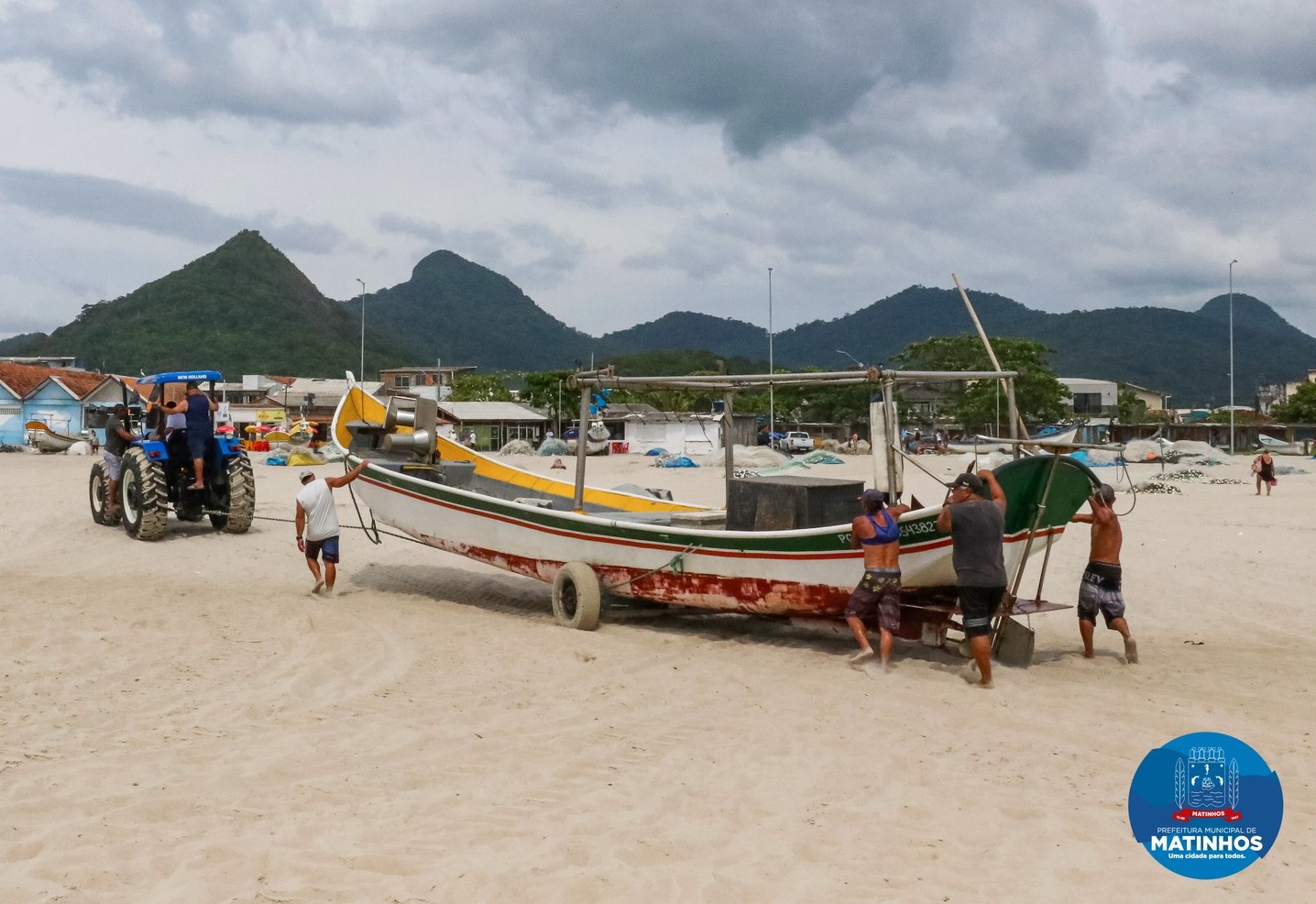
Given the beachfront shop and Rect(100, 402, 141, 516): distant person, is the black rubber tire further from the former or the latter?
the beachfront shop

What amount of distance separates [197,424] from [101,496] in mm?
2378

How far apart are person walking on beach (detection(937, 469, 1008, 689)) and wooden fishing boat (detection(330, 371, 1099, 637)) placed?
0.24m

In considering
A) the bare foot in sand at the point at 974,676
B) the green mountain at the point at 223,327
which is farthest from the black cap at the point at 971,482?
the green mountain at the point at 223,327

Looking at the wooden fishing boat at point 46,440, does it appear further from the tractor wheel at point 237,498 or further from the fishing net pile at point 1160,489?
the fishing net pile at point 1160,489

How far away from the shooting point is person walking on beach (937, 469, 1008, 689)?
716 centimetres

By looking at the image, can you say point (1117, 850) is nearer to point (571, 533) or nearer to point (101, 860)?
point (101, 860)

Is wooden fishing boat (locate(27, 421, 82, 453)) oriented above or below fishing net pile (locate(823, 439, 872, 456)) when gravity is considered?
above

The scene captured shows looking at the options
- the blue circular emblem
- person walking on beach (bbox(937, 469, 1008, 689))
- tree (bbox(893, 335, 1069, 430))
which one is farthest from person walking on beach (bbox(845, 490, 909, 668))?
tree (bbox(893, 335, 1069, 430))

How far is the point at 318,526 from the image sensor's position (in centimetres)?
1036

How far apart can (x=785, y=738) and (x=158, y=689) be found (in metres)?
4.00

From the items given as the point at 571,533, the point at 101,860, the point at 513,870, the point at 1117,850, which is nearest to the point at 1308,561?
the point at 571,533

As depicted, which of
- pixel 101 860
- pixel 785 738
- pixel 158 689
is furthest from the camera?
pixel 158 689

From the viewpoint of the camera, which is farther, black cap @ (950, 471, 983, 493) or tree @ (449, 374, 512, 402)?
tree @ (449, 374, 512, 402)

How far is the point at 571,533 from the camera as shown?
9711 mm
